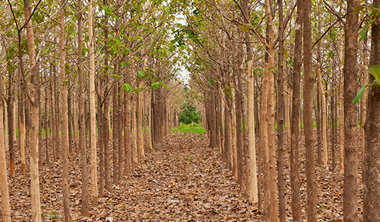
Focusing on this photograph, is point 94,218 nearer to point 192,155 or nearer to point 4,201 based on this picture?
point 4,201

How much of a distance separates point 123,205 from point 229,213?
258 cm

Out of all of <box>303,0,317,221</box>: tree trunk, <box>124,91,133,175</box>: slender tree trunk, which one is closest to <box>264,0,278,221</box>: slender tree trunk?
<box>303,0,317,221</box>: tree trunk

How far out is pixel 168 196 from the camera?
8.14 m

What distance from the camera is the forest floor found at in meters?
6.41

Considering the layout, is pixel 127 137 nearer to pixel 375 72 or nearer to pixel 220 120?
pixel 220 120

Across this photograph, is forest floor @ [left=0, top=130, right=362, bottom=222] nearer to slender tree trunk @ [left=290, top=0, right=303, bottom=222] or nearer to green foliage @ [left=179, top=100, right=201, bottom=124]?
slender tree trunk @ [left=290, top=0, right=303, bottom=222]

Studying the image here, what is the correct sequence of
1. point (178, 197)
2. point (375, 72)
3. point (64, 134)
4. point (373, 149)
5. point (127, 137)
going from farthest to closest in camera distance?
point (127, 137), point (178, 197), point (64, 134), point (373, 149), point (375, 72)

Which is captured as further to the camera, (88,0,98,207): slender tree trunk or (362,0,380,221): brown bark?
(88,0,98,207): slender tree trunk

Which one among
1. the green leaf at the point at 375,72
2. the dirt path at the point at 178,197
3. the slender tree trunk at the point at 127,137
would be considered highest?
the green leaf at the point at 375,72

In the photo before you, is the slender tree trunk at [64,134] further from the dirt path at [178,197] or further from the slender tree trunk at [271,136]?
the slender tree trunk at [271,136]

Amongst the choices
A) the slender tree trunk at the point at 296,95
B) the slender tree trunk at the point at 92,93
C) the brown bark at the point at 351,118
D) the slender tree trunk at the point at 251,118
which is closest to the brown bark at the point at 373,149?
the brown bark at the point at 351,118

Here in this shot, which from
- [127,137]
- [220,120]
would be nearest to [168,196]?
[127,137]

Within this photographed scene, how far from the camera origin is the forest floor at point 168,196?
6406mm

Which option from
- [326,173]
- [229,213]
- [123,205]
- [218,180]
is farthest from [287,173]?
[123,205]
